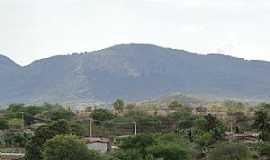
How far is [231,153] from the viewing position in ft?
148

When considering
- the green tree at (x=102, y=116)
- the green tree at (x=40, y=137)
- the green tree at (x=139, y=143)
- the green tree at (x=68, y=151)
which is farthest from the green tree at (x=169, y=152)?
the green tree at (x=102, y=116)

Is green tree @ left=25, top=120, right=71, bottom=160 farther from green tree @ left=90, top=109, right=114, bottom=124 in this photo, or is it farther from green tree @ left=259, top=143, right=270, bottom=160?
green tree @ left=90, top=109, right=114, bottom=124

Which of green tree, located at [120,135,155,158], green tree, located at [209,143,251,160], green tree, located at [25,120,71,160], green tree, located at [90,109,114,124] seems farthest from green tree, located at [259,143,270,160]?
green tree, located at [90,109,114,124]

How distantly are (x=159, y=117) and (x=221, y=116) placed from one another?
8430 mm

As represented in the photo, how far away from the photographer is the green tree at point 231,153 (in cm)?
4491

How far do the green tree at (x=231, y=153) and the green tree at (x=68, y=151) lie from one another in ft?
28.8

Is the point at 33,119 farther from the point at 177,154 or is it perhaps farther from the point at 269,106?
the point at 177,154

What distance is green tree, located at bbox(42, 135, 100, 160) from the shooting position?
1582 inches

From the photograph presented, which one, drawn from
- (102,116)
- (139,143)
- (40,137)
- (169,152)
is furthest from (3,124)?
(169,152)

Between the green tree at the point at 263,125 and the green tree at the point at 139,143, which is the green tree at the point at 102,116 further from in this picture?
the green tree at the point at 139,143

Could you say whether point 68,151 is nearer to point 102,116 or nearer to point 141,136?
point 141,136

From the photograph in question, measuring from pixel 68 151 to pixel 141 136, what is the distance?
992 centimetres

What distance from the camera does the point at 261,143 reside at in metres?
51.5

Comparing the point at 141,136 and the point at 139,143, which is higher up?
the point at 141,136
